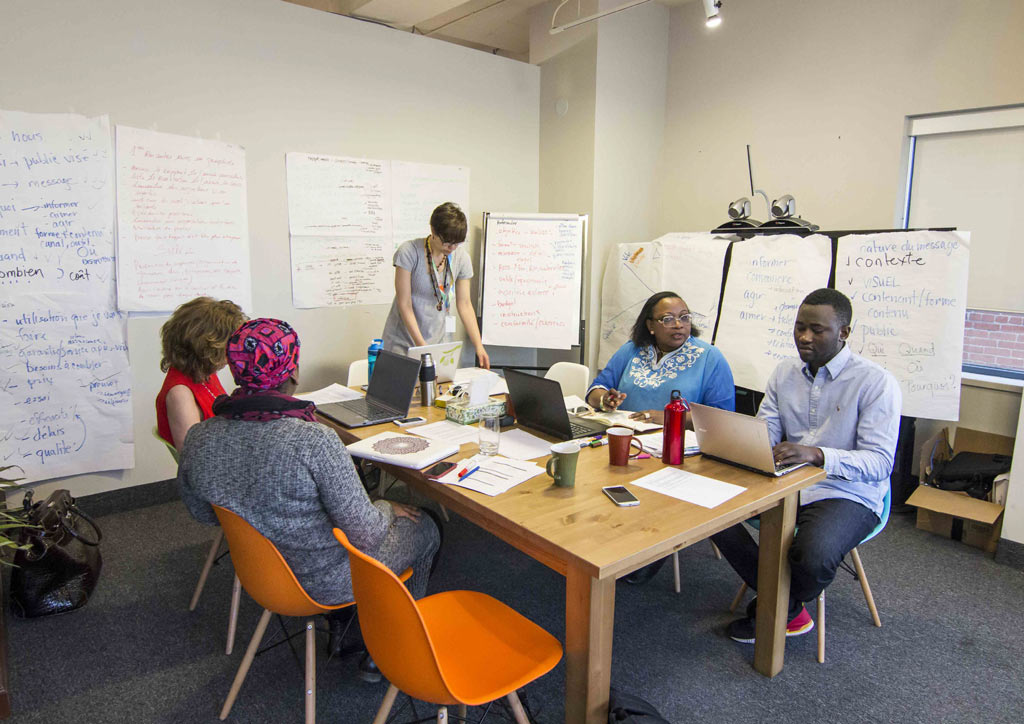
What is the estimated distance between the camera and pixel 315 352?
394 centimetres

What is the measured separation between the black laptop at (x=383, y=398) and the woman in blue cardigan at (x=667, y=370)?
749 millimetres

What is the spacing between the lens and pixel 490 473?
1.85 m

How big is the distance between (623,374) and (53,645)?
2.35 m

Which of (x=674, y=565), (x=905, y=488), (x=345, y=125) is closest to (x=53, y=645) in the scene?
(x=674, y=565)

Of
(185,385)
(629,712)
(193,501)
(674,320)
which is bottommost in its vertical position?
(629,712)

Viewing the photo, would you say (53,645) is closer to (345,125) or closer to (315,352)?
(315,352)

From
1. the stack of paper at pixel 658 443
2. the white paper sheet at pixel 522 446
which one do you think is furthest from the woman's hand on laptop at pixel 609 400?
the white paper sheet at pixel 522 446

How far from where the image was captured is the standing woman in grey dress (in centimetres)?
335

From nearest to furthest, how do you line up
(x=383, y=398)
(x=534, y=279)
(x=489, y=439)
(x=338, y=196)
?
(x=489, y=439) < (x=383, y=398) < (x=338, y=196) < (x=534, y=279)

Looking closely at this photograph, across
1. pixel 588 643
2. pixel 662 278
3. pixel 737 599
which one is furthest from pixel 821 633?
pixel 662 278

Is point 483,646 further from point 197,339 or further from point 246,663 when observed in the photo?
point 197,339

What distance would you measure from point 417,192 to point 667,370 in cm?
232

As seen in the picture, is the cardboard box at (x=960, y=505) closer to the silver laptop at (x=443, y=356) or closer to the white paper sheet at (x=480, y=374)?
the white paper sheet at (x=480, y=374)

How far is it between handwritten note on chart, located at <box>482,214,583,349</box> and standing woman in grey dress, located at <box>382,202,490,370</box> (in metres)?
0.68
